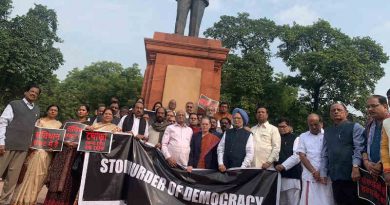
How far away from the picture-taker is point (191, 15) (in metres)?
9.95

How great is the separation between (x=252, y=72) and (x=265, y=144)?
69.2ft

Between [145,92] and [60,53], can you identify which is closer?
[145,92]

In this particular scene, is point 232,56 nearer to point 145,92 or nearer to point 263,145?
point 145,92

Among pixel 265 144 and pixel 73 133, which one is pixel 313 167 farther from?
pixel 73 133

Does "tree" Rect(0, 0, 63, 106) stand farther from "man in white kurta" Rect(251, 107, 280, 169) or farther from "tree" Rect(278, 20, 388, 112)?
"man in white kurta" Rect(251, 107, 280, 169)

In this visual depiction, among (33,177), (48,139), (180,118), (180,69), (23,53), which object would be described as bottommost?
(33,177)

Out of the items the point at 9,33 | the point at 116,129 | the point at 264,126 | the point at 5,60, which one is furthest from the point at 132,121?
the point at 9,33

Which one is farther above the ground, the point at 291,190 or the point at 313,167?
the point at 313,167

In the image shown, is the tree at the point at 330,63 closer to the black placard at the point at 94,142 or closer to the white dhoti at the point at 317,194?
the white dhoti at the point at 317,194

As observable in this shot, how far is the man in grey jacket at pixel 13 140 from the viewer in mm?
5152

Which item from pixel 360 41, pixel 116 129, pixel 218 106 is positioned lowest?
pixel 116 129

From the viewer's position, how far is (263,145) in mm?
5383

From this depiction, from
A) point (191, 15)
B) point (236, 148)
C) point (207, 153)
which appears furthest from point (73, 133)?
point (191, 15)

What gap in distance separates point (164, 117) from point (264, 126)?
6.27 feet
